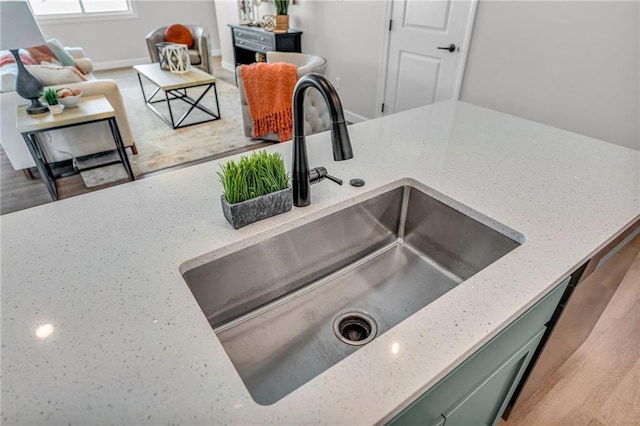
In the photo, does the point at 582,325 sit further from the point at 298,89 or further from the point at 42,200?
the point at 42,200

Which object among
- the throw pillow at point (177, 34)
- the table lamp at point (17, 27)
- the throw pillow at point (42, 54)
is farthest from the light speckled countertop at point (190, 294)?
the throw pillow at point (177, 34)

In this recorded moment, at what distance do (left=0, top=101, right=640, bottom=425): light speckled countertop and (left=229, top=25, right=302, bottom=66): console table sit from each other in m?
3.49

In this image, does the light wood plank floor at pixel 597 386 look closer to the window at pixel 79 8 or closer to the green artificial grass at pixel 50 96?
the green artificial grass at pixel 50 96

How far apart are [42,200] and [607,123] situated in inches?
153

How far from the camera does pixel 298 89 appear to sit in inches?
31.9

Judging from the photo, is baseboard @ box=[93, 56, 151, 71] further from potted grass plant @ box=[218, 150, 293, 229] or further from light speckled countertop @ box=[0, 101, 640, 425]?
potted grass plant @ box=[218, 150, 293, 229]

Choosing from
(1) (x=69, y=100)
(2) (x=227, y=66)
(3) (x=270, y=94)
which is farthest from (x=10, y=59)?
(2) (x=227, y=66)

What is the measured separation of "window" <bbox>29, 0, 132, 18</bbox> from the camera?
17.7ft

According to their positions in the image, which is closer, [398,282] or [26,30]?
[398,282]

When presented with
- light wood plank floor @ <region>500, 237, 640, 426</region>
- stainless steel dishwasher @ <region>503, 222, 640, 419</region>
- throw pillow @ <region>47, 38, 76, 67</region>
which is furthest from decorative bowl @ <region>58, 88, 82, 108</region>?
light wood plank floor @ <region>500, 237, 640, 426</region>

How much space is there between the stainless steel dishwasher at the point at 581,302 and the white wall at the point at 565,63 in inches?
55.3

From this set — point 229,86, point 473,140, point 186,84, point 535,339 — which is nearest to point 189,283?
point 535,339

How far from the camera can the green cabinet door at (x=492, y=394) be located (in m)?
0.82

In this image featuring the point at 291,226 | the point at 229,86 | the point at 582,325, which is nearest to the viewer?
the point at 291,226
